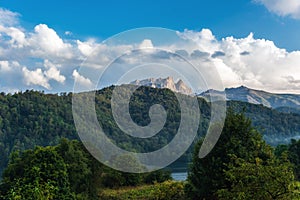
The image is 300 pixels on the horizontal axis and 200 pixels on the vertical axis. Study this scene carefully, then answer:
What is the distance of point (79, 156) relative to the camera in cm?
2503

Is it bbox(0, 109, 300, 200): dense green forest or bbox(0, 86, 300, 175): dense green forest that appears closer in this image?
bbox(0, 109, 300, 200): dense green forest

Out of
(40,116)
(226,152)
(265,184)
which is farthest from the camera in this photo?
(40,116)

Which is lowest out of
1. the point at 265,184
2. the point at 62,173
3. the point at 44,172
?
the point at 265,184

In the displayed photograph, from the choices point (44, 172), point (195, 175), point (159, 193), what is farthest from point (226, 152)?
point (44, 172)

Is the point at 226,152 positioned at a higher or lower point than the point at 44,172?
higher

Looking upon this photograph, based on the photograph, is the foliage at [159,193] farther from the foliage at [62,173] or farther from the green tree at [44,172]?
the green tree at [44,172]

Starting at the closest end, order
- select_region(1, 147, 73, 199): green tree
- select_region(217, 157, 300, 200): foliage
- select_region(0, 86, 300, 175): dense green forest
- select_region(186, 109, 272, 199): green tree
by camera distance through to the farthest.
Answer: select_region(217, 157, 300, 200): foliage → select_region(186, 109, 272, 199): green tree → select_region(1, 147, 73, 199): green tree → select_region(0, 86, 300, 175): dense green forest

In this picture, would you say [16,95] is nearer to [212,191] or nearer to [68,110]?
[68,110]

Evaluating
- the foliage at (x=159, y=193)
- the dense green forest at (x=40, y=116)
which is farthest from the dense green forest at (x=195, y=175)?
the dense green forest at (x=40, y=116)

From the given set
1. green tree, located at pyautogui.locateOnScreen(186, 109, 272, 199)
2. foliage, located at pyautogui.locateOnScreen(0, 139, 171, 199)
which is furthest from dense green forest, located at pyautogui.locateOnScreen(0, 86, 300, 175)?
green tree, located at pyautogui.locateOnScreen(186, 109, 272, 199)

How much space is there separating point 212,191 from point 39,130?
96728mm

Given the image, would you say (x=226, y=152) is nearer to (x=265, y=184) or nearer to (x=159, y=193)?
(x=159, y=193)

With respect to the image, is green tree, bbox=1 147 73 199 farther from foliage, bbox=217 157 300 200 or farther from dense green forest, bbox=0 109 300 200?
foliage, bbox=217 157 300 200

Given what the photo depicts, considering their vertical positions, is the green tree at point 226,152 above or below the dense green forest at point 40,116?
below
